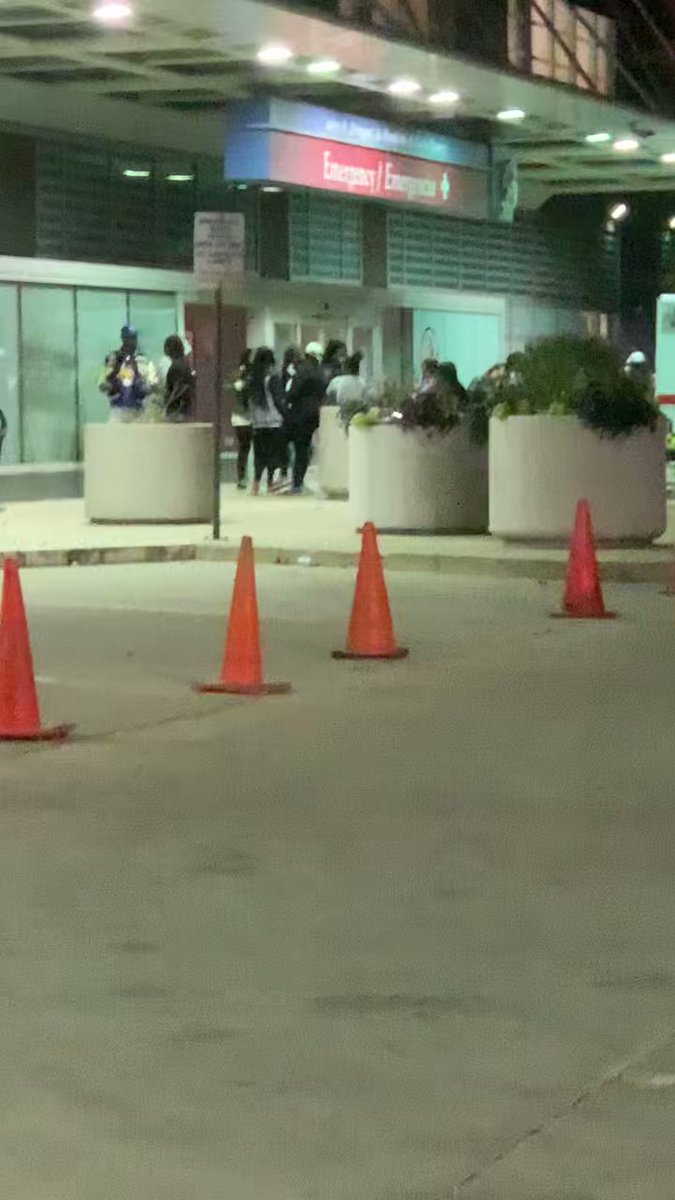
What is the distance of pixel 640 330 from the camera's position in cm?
4931

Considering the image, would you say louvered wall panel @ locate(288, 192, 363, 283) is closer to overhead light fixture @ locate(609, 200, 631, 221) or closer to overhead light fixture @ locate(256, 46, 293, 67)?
overhead light fixture @ locate(256, 46, 293, 67)

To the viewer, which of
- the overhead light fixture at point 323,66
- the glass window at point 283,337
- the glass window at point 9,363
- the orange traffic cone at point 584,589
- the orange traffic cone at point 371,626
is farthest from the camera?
the glass window at point 283,337

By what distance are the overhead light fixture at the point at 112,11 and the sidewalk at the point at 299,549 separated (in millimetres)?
5199

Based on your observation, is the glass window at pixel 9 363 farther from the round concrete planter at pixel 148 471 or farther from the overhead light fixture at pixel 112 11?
the overhead light fixture at pixel 112 11

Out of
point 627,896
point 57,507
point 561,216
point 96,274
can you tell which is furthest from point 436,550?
Result: point 561,216

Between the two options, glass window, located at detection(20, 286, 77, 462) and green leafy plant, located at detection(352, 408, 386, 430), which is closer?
green leafy plant, located at detection(352, 408, 386, 430)

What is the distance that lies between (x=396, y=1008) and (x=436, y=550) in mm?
14517

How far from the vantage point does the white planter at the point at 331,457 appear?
29297mm

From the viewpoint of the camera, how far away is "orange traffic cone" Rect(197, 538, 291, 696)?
489 inches

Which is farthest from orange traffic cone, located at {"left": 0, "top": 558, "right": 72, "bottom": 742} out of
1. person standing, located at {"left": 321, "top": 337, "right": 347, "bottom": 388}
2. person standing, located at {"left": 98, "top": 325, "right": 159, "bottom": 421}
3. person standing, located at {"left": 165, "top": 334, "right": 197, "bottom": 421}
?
person standing, located at {"left": 321, "top": 337, "right": 347, "bottom": 388}

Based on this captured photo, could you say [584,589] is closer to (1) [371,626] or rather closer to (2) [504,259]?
(1) [371,626]

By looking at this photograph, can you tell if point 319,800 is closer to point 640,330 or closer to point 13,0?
point 13,0

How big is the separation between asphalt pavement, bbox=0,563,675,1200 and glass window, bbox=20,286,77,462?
16.4 meters

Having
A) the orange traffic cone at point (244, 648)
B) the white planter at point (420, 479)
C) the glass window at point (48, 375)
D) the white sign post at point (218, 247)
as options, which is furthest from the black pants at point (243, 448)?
the orange traffic cone at point (244, 648)
